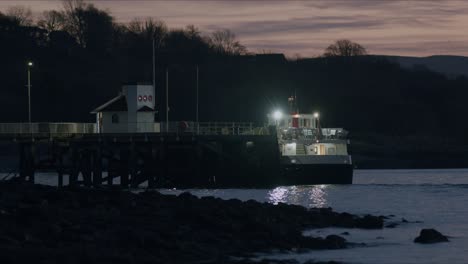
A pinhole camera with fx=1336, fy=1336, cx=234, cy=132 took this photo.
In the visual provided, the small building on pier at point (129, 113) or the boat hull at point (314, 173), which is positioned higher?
the small building on pier at point (129, 113)

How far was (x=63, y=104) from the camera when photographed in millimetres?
166625

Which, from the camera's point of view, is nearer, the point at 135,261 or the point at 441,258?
the point at 135,261

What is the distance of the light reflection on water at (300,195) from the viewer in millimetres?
76675

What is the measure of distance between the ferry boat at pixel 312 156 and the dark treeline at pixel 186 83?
72540mm

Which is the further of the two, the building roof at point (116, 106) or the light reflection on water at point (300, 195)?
the building roof at point (116, 106)

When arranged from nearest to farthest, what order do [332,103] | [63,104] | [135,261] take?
[135,261], [63,104], [332,103]

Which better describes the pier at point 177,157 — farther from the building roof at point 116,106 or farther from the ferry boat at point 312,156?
the building roof at point 116,106

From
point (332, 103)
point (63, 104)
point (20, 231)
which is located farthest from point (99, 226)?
point (332, 103)

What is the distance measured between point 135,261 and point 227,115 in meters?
133

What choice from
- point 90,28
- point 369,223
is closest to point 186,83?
point 90,28

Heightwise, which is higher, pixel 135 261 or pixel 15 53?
pixel 15 53

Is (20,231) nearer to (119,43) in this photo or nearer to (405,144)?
(405,144)

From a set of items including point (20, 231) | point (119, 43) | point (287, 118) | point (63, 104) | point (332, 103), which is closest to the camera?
point (20, 231)

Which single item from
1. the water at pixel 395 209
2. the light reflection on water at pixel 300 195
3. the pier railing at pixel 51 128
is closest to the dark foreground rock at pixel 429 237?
the water at pixel 395 209
